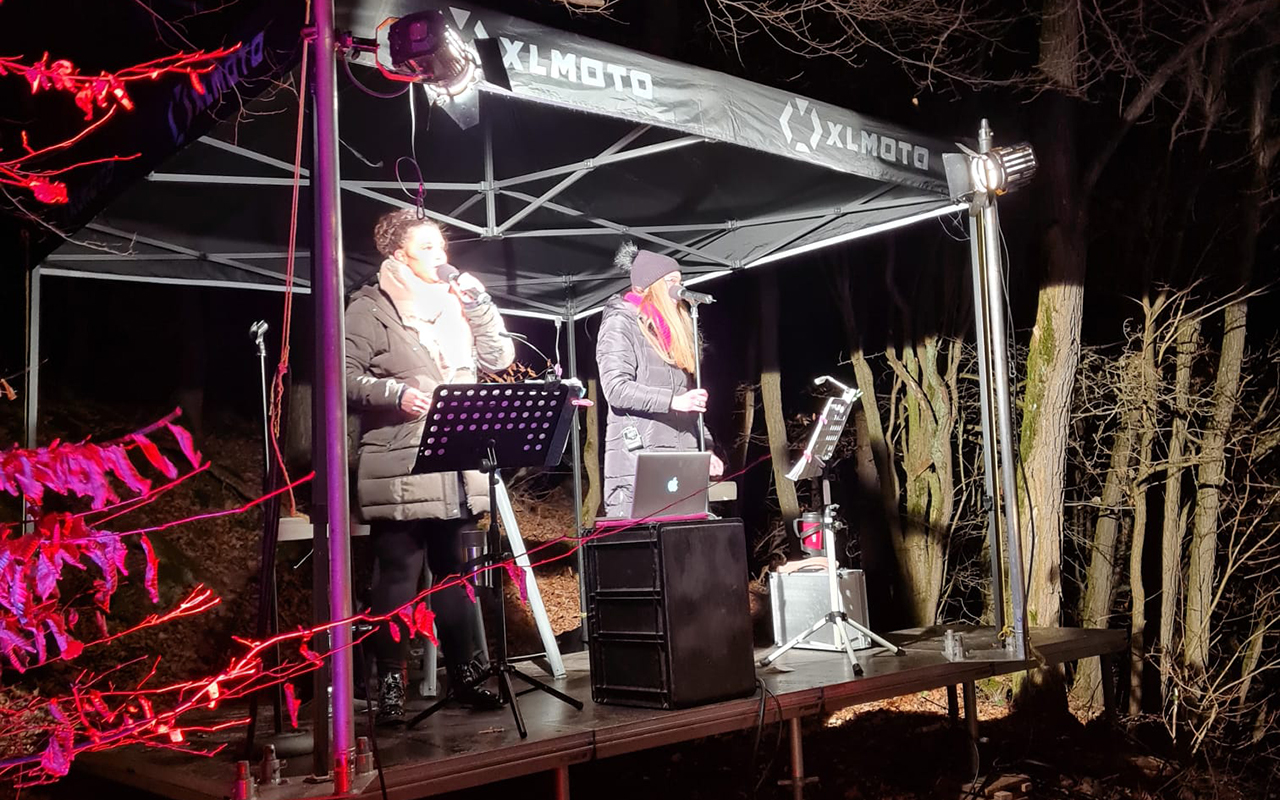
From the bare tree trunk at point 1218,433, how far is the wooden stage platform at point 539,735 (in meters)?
5.05

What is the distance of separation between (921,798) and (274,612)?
3.52 meters

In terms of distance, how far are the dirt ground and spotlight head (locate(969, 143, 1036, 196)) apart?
2.88 m

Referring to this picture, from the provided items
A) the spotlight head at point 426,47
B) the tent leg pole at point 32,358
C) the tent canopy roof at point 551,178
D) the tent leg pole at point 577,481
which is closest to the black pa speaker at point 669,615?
the tent canopy roof at point 551,178

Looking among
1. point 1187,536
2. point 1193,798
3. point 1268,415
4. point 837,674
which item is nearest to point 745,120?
point 837,674

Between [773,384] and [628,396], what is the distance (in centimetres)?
623

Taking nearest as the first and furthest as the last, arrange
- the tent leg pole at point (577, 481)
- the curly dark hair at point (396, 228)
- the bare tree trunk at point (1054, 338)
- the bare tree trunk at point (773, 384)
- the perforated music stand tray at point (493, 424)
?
the perforated music stand tray at point (493, 424), the curly dark hair at point (396, 228), the tent leg pole at point (577, 481), the bare tree trunk at point (1054, 338), the bare tree trunk at point (773, 384)

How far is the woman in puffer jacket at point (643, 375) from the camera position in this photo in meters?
4.66

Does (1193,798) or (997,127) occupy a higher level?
(997,127)

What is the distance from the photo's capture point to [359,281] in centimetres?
662

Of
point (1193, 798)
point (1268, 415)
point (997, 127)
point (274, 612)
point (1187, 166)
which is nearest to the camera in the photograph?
point (274, 612)

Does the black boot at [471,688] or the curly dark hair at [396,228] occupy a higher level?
the curly dark hair at [396,228]

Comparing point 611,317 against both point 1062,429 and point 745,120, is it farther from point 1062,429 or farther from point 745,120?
point 1062,429

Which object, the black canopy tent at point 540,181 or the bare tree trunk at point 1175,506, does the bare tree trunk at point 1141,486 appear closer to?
the bare tree trunk at point 1175,506

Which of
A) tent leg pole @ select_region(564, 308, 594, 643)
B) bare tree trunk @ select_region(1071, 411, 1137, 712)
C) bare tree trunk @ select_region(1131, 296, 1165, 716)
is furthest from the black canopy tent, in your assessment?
bare tree trunk @ select_region(1071, 411, 1137, 712)
